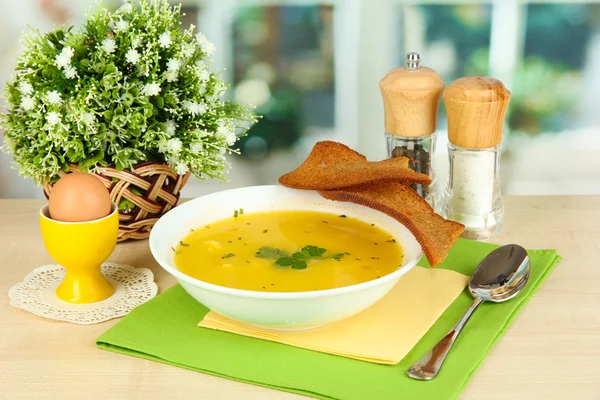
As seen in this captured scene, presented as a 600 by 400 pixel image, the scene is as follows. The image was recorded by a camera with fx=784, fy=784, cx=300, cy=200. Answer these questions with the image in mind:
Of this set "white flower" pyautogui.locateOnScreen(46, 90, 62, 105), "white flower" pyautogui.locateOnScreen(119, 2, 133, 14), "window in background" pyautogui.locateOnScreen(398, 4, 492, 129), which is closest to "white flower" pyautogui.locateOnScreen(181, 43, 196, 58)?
"white flower" pyautogui.locateOnScreen(119, 2, 133, 14)

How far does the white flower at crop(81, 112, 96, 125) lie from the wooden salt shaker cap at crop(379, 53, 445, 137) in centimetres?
51

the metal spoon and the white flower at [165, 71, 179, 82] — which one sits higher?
the white flower at [165, 71, 179, 82]

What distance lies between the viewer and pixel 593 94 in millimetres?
1929

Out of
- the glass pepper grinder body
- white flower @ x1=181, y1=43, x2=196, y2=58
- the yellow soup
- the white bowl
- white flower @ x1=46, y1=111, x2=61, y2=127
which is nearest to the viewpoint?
the white bowl

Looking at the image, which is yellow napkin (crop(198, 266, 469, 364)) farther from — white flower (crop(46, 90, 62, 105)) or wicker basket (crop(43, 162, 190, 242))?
white flower (crop(46, 90, 62, 105))

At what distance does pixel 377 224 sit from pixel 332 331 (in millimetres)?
227

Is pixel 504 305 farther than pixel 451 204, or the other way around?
pixel 451 204

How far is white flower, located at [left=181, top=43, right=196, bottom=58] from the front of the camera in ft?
4.29

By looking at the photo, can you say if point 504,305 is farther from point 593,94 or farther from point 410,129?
point 593,94

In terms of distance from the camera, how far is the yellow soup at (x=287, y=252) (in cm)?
106

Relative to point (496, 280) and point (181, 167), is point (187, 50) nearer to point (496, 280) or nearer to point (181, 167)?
point (181, 167)

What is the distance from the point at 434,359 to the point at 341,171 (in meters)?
0.40

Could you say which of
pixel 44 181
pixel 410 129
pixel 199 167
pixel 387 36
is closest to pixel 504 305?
pixel 410 129

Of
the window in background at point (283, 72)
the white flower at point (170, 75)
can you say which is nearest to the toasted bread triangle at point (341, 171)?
the white flower at point (170, 75)
